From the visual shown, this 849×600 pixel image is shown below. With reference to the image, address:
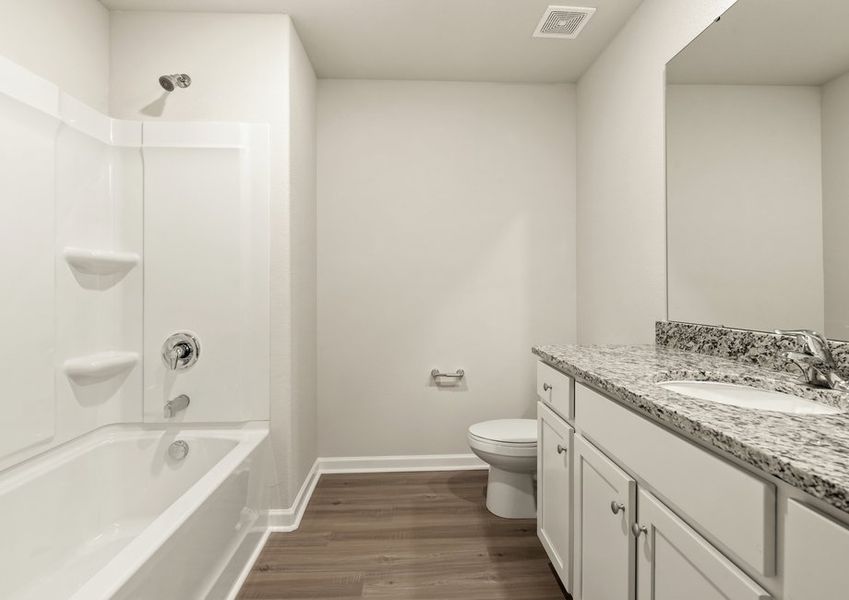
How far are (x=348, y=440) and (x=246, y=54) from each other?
2195 mm

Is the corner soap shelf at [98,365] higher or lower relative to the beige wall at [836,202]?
lower

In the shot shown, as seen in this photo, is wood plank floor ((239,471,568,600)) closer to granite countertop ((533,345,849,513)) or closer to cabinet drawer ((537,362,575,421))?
cabinet drawer ((537,362,575,421))

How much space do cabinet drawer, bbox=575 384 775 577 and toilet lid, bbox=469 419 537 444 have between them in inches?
36.9

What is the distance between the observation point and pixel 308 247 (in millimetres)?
2512

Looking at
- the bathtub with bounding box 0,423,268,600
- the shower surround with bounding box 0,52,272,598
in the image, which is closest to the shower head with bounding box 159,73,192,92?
the shower surround with bounding box 0,52,272,598

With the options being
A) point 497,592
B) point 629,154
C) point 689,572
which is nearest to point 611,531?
point 689,572

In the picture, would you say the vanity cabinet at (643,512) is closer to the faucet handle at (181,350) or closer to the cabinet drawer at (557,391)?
the cabinet drawer at (557,391)

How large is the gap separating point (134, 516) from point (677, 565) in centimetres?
214

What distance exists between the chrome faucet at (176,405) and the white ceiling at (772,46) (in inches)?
101

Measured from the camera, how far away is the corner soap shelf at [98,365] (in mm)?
1838

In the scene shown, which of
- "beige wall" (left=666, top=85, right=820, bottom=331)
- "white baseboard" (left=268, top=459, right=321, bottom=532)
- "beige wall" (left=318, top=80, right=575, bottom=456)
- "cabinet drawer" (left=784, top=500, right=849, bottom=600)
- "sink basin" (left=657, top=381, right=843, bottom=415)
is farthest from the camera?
"beige wall" (left=318, top=80, right=575, bottom=456)

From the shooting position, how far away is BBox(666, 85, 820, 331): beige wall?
4.14 ft

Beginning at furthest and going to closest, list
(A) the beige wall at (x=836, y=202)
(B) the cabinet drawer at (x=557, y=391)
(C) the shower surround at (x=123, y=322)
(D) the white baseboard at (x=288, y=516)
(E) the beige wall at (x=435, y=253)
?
(E) the beige wall at (x=435, y=253), (D) the white baseboard at (x=288, y=516), (C) the shower surround at (x=123, y=322), (B) the cabinet drawer at (x=557, y=391), (A) the beige wall at (x=836, y=202)

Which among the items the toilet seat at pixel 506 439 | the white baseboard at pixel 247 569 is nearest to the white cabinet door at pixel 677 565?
the toilet seat at pixel 506 439
